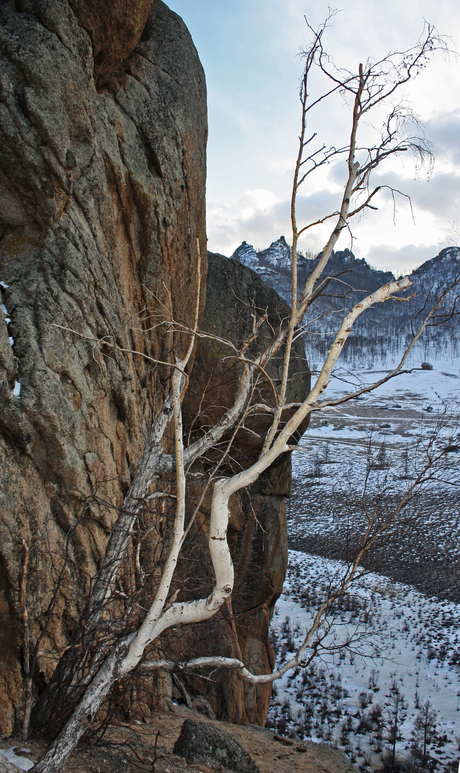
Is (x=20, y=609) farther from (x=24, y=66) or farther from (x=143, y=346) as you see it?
(x=24, y=66)

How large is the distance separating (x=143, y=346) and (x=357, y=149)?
3810mm

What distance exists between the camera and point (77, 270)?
4973 millimetres

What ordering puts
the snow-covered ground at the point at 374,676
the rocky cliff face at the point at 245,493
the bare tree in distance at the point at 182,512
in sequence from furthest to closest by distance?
1. the snow-covered ground at the point at 374,676
2. the rocky cliff face at the point at 245,493
3. the bare tree in distance at the point at 182,512

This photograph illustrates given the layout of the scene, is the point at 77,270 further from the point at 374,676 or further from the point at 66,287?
the point at 374,676

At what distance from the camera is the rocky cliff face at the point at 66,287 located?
4.17 metres

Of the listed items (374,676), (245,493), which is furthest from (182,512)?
(374,676)

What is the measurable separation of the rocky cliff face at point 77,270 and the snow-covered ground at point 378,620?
103 inches

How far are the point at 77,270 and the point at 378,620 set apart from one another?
51.8ft

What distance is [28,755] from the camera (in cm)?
336

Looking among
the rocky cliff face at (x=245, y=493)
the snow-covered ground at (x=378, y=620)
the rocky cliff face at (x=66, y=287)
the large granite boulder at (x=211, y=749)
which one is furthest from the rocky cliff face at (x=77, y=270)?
the rocky cliff face at (x=245, y=493)

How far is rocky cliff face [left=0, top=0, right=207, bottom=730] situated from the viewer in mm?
4172

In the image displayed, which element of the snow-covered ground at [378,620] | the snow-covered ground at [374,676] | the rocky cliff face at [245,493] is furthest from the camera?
the snow-covered ground at [374,676]

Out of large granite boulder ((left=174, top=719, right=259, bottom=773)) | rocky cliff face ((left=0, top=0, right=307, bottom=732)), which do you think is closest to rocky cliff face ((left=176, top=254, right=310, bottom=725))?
rocky cliff face ((left=0, top=0, right=307, bottom=732))

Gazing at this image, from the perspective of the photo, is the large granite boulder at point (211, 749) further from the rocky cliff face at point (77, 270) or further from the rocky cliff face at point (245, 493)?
the rocky cliff face at point (245, 493)
